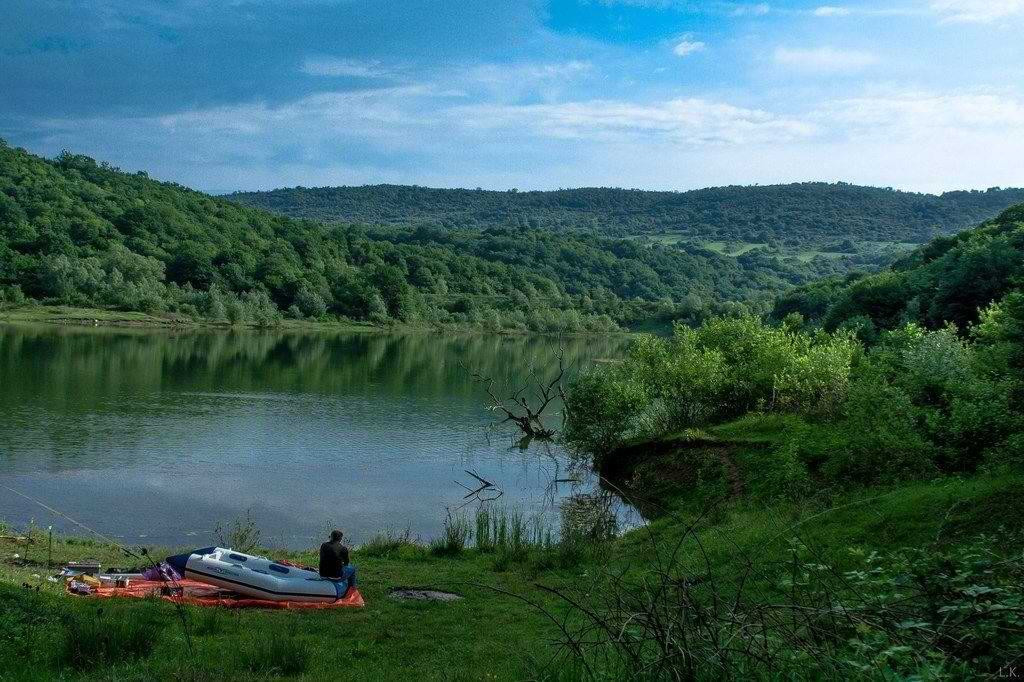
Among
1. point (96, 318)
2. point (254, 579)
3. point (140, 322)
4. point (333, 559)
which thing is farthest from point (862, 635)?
point (140, 322)

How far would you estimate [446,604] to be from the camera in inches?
646

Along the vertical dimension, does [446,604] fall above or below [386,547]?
above

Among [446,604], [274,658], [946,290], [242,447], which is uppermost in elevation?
[946,290]

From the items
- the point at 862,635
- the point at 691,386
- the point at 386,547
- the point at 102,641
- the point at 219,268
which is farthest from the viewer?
the point at 219,268

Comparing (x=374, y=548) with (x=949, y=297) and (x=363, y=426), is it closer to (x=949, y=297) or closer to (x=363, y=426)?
(x=363, y=426)

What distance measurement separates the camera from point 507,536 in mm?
23812

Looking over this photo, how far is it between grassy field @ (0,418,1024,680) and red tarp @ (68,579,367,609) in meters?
0.57

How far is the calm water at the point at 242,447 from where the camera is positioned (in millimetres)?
27547

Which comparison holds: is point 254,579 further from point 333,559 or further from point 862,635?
point 862,635

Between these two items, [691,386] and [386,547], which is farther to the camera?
[691,386]

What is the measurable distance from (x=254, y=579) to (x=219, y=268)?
13754 cm

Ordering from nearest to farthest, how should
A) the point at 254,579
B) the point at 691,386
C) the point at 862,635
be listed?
the point at 862,635 → the point at 254,579 → the point at 691,386

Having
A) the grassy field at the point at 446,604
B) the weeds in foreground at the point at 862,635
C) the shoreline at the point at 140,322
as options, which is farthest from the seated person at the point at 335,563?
the shoreline at the point at 140,322

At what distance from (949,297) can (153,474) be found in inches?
1638
